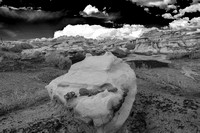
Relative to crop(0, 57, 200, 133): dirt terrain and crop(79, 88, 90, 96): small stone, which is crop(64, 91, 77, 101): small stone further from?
crop(0, 57, 200, 133): dirt terrain

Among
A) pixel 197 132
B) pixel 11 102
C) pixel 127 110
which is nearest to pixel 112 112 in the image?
pixel 127 110

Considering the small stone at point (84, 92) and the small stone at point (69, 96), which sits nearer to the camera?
the small stone at point (84, 92)

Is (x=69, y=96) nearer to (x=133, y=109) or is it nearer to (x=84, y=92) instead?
(x=84, y=92)

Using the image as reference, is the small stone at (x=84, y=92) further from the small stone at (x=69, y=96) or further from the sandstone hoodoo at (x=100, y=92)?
the small stone at (x=69, y=96)

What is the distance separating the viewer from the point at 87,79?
10.7m

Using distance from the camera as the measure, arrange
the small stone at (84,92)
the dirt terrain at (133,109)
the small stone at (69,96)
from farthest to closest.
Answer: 1. the dirt terrain at (133,109)
2. the small stone at (69,96)
3. the small stone at (84,92)

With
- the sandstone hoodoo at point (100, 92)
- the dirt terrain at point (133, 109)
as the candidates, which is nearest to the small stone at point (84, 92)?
the sandstone hoodoo at point (100, 92)

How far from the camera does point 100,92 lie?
353 inches

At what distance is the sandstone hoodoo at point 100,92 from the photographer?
792 cm

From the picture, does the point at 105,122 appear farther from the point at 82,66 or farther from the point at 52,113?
the point at 82,66

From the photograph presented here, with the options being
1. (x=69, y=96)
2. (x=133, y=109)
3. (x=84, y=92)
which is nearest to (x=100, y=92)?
(x=84, y=92)

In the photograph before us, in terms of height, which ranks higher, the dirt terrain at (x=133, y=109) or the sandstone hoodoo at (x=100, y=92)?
the sandstone hoodoo at (x=100, y=92)

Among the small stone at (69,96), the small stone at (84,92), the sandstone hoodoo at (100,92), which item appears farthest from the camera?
the small stone at (69,96)

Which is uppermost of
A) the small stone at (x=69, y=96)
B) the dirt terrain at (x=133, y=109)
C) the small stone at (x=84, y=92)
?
the small stone at (x=84, y=92)
